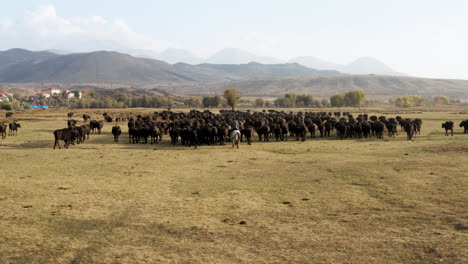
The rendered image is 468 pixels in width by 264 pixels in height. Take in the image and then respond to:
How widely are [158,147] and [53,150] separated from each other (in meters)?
7.32

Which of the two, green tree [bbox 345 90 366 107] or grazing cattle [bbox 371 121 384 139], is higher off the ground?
green tree [bbox 345 90 366 107]

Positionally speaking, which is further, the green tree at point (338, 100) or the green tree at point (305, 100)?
the green tree at point (305, 100)

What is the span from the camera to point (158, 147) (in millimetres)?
28891

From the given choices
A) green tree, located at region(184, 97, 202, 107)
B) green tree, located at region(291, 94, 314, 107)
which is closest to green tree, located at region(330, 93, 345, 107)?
green tree, located at region(291, 94, 314, 107)

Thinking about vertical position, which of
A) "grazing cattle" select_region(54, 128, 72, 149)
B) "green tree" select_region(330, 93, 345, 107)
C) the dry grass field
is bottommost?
the dry grass field

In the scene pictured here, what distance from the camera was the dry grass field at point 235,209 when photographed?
8914mm

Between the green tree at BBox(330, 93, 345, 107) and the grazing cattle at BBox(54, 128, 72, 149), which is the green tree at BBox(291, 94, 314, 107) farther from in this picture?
the grazing cattle at BBox(54, 128, 72, 149)

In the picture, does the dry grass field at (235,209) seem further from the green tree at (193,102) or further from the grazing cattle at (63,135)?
the green tree at (193,102)

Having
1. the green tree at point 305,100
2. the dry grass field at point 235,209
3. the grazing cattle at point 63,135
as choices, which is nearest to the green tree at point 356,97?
the green tree at point 305,100

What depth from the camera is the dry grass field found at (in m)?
8.91

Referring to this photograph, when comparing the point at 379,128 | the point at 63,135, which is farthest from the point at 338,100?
the point at 63,135

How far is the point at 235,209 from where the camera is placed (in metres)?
12.4

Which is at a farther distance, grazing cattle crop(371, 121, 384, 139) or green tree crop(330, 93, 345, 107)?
green tree crop(330, 93, 345, 107)

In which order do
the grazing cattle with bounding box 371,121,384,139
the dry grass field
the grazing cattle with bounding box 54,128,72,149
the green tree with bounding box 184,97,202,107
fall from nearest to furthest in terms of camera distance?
the dry grass field
the grazing cattle with bounding box 54,128,72,149
the grazing cattle with bounding box 371,121,384,139
the green tree with bounding box 184,97,202,107
